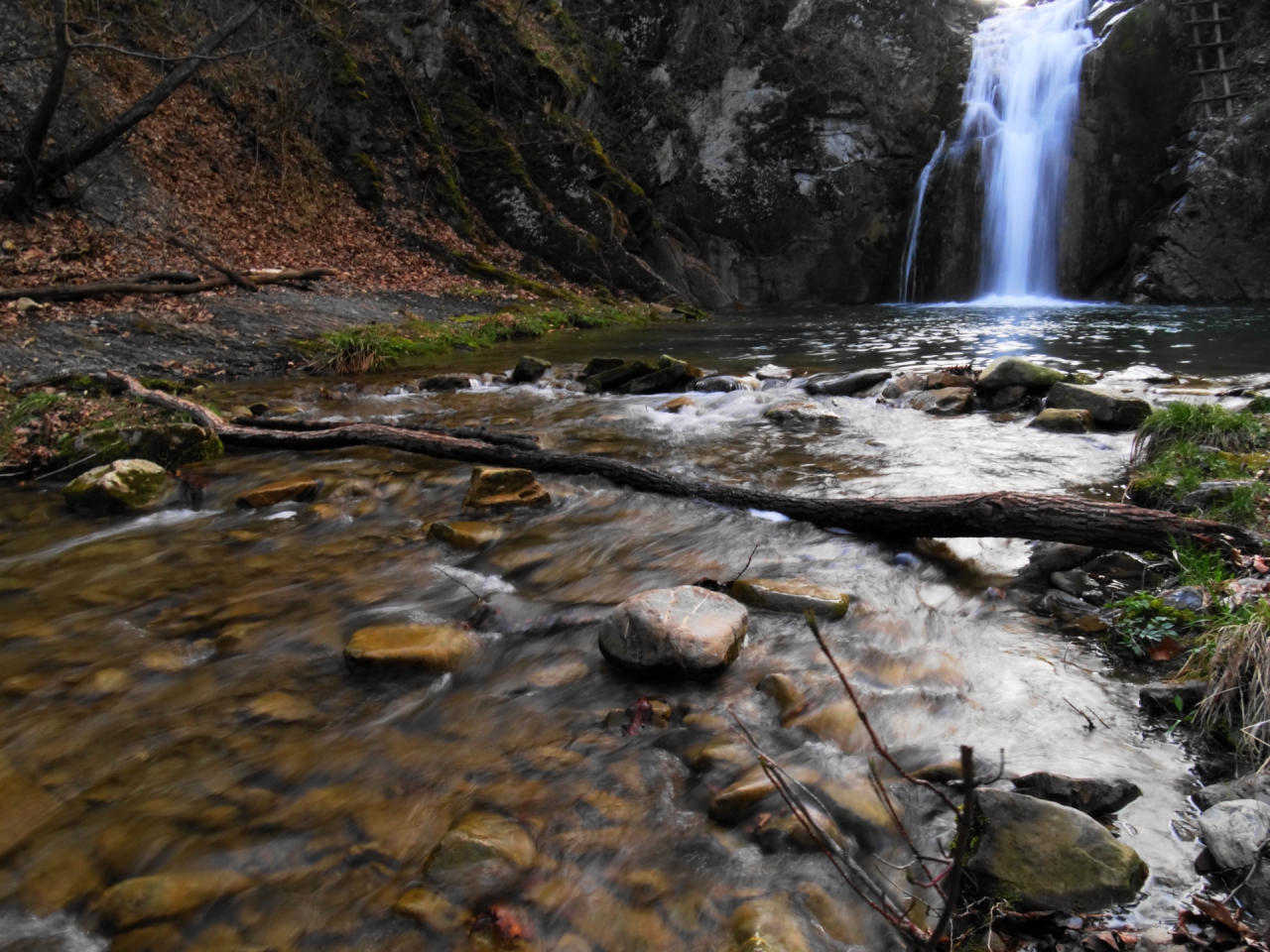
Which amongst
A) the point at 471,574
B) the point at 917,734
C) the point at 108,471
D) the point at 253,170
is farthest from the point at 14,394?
the point at 253,170

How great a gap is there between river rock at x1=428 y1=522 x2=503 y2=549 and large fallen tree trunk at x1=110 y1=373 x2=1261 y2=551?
1.05 m

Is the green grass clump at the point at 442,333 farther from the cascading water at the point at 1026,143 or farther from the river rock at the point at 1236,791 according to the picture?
the cascading water at the point at 1026,143

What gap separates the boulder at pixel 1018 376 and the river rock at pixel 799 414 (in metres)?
1.94

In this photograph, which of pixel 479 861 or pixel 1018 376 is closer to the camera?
pixel 479 861

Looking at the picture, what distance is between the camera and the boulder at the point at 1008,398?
26.9 ft

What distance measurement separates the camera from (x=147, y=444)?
6238 mm

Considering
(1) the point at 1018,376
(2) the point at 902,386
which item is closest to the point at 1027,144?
(2) the point at 902,386

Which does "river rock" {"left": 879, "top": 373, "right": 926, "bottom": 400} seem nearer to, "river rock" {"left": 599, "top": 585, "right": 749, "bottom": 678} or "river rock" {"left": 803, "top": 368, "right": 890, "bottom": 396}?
"river rock" {"left": 803, "top": 368, "right": 890, "bottom": 396}

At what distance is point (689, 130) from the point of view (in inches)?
1238

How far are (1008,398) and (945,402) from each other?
719mm

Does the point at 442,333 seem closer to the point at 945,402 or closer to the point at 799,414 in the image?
the point at 799,414

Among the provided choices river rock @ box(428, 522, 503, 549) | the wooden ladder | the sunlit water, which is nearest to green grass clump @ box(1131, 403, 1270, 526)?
the sunlit water

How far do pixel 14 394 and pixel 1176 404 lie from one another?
430 inches

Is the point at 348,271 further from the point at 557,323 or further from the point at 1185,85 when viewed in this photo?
the point at 1185,85
